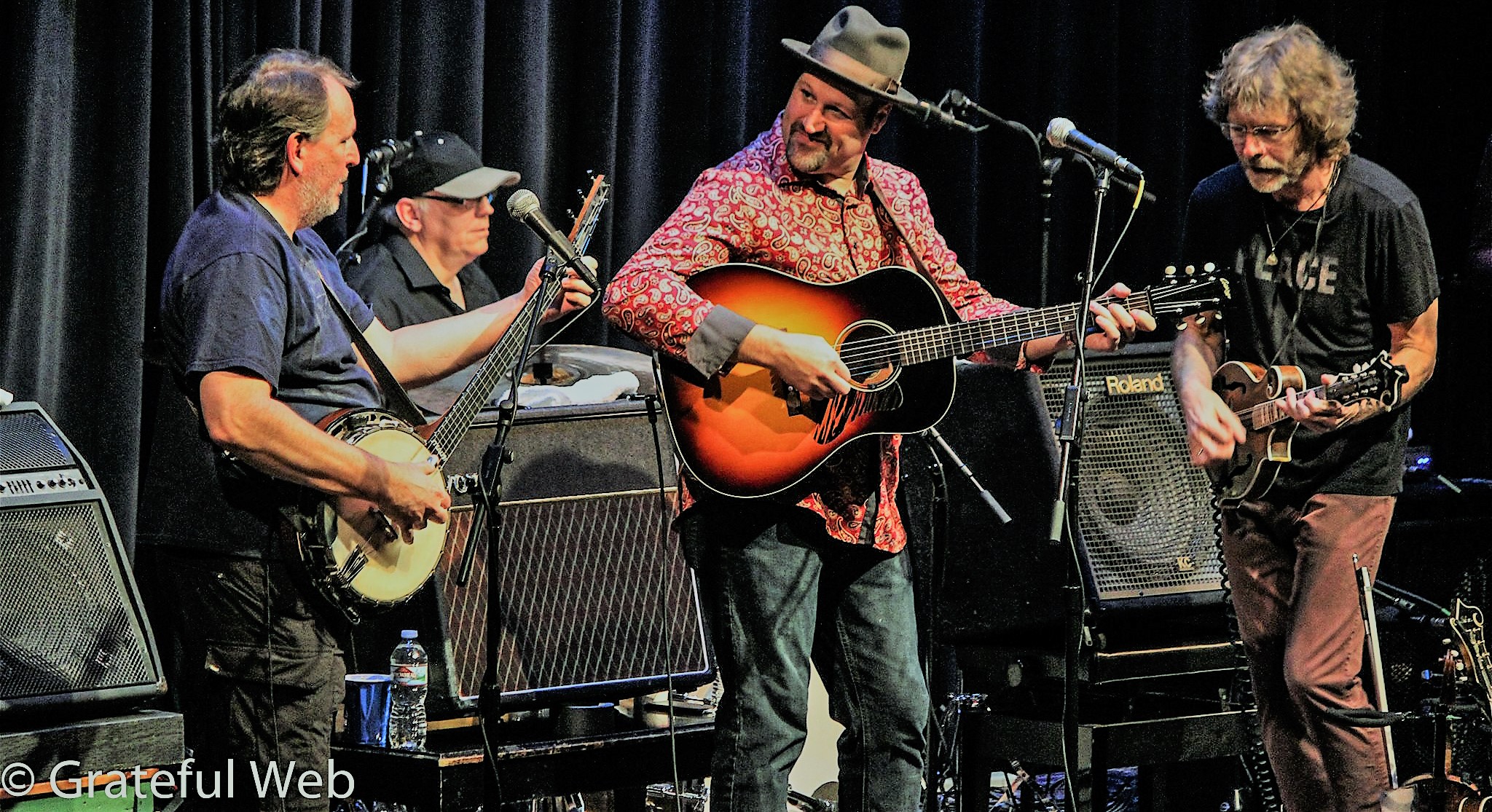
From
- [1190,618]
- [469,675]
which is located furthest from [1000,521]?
[469,675]

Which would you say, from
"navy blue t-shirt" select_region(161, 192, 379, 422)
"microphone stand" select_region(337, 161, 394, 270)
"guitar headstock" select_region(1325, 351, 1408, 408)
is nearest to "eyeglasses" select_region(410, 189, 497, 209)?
"microphone stand" select_region(337, 161, 394, 270)

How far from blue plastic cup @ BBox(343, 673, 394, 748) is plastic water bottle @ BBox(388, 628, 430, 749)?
0.08ft

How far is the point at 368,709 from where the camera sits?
3992mm

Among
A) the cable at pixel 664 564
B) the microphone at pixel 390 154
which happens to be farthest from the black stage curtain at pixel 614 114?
the cable at pixel 664 564

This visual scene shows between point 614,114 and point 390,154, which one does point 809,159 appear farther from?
point 614,114

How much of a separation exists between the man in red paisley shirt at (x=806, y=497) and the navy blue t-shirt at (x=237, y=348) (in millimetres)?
604

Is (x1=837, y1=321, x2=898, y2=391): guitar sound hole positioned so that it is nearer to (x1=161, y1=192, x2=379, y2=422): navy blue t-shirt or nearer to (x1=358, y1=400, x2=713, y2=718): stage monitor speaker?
(x1=358, y1=400, x2=713, y2=718): stage monitor speaker

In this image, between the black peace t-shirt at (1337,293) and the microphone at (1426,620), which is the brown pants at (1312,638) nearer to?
the black peace t-shirt at (1337,293)

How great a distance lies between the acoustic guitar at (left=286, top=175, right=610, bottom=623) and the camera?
10.7ft

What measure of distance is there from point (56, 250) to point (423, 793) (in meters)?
1.89

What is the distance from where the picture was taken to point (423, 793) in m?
3.81

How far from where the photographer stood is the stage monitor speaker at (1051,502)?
4.57 meters

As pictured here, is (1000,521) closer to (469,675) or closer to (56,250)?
(469,675)

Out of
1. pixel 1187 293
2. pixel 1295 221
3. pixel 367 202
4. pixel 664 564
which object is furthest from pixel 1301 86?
pixel 367 202
